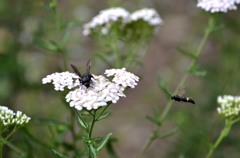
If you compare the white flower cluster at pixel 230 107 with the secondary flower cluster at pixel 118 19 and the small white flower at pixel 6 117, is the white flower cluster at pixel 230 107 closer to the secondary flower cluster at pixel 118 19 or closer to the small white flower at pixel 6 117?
the secondary flower cluster at pixel 118 19

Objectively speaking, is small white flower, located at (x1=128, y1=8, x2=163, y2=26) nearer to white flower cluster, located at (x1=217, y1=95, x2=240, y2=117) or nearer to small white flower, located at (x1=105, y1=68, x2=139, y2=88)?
white flower cluster, located at (x1=217, y1=95, x2=240, y2=117)

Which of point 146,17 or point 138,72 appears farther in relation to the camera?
point 138,72

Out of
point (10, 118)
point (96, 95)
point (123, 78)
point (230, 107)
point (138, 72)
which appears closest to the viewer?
point (96, 95)

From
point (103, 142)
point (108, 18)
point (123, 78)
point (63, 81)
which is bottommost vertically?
point (103, 142)

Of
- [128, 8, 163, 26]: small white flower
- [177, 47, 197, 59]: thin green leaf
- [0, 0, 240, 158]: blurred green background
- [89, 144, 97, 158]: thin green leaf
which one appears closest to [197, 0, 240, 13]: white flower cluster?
[0, 0, 240, 158]: blurred green background

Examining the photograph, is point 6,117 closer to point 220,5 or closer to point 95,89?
point 95,89

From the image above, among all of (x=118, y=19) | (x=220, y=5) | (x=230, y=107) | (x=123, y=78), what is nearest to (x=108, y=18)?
(x=118, y=19)

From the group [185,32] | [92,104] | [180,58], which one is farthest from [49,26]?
[92,104]
